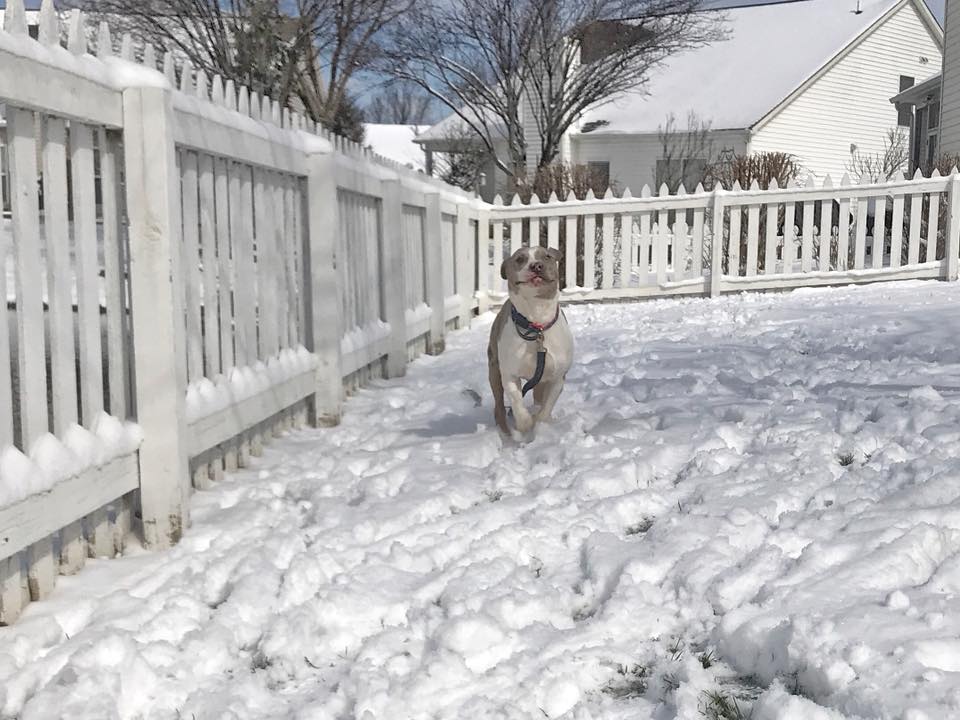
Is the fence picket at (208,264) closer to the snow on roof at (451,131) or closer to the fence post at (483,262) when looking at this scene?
the fence post at (483,262)

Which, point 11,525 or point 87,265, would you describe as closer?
point 11,525

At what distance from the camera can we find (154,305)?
126 inches

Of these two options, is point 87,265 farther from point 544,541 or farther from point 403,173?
point 403,173

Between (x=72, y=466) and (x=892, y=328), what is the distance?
6063mm

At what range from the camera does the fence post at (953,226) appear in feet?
33.7

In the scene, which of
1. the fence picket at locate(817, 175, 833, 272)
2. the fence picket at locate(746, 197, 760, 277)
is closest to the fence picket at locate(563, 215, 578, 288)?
the fence picket at locate(746, 197, 760, 277)

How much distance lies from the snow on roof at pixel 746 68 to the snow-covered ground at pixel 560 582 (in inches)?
843

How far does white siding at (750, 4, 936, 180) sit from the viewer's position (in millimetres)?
Answer: 25078

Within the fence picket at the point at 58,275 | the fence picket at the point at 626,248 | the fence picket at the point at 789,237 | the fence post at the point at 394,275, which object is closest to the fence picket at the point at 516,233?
the fence picket at the point at 626,248

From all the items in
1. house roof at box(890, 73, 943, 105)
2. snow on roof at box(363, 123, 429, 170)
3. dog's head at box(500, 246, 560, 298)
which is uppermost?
snow on roof at box(363, 123, 429, 170)

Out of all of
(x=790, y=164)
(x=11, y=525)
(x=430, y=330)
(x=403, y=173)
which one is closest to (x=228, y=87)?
(x=11, y=525)

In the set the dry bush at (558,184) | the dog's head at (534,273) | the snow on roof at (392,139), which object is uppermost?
the snow on roof at (392,139)

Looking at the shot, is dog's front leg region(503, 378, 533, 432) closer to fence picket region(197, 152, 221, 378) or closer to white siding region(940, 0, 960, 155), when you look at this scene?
fence picket region(197, 152, 221, 378)

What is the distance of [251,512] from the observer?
3.51 metres
